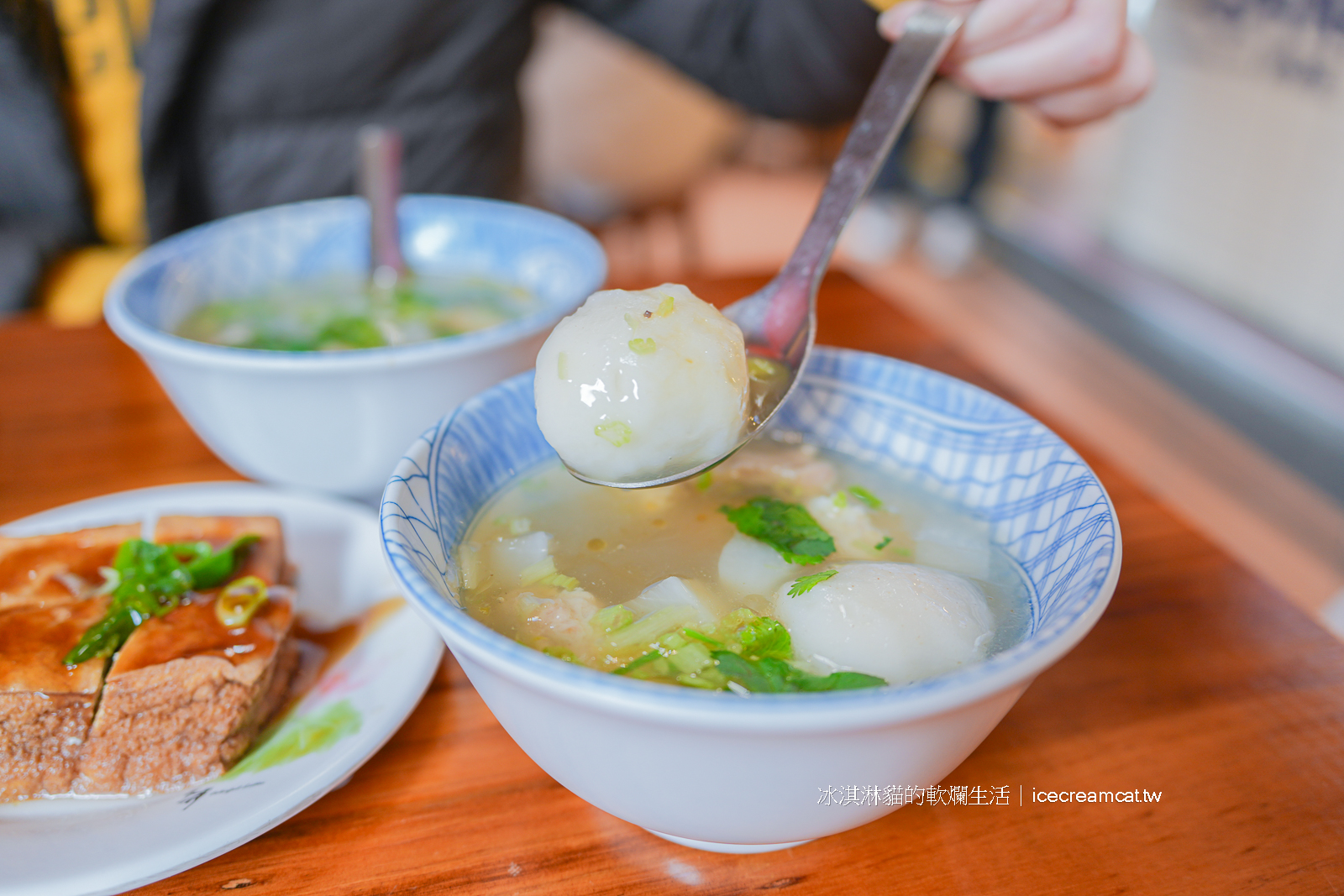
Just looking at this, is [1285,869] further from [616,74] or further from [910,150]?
[910,150]

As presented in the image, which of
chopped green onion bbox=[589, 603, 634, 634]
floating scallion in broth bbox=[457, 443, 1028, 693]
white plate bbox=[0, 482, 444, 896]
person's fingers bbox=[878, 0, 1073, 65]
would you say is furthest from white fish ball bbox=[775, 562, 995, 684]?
person's fingers bbox=[878, 0, 1073, 65]

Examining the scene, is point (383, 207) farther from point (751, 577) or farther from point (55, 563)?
point (751, 577)

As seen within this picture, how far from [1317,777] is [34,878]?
1.13 metres

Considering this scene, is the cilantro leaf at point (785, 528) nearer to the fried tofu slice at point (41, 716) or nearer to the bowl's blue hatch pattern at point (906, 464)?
the bowl's blue hatch pattern at point (906, 464)

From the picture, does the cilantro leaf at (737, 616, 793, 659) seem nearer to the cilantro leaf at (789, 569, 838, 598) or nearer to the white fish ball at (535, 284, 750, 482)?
the cilantro leaf at (789, 569, 838, 598)

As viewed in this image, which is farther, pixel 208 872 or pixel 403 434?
pixel 403 434

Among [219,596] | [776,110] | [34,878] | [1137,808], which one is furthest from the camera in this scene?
[776,110]

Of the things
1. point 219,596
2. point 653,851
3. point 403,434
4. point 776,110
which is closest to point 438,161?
point 776,110

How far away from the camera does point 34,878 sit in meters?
0.67

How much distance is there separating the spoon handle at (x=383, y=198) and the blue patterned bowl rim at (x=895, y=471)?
774 millimetres

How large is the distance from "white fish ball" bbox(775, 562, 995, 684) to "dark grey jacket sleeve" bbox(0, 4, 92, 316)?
6.33ft

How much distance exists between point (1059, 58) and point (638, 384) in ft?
2.81

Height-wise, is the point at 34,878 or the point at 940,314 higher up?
the point at 34,878

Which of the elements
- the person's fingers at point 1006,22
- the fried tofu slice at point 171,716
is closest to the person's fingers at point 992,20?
the person's fingers at point 1006,22
